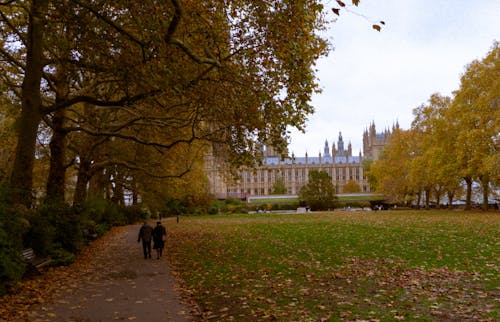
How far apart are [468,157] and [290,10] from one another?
111ft

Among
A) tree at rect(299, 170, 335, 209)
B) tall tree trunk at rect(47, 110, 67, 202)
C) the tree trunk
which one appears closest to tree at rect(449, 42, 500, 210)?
tree at rect(299, 170, 335, 209)

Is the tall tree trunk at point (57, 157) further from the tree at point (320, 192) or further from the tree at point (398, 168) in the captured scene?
the tree at point (320, 192)

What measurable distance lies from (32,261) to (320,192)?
55.5 metres

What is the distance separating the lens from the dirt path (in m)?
7.82

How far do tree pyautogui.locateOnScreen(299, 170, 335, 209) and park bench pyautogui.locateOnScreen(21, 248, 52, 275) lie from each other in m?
54.0

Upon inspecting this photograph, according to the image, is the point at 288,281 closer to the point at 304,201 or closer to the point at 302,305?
the point at 302,305

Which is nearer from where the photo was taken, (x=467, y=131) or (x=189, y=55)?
(x=189, y=55)

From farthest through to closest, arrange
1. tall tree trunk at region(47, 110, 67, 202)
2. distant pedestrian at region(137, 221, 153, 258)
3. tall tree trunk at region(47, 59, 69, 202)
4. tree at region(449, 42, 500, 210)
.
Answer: tree at region(449, 42, 500, 210) → tall tree trunk at region(47, 110, 67, 202) → tall tree trunk at region(47, 59, 69, 202) → distant pedestrian at region(137, 221, 153, 258)

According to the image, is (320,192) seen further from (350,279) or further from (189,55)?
(189,55)

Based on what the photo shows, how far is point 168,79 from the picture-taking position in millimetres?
10953

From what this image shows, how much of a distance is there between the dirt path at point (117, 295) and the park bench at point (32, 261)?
2.97 ft

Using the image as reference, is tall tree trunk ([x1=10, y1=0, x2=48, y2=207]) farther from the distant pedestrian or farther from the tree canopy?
the tree canopy

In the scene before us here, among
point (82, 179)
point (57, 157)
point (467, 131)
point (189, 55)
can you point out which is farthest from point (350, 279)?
point (467, 131)

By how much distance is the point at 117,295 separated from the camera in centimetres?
960
